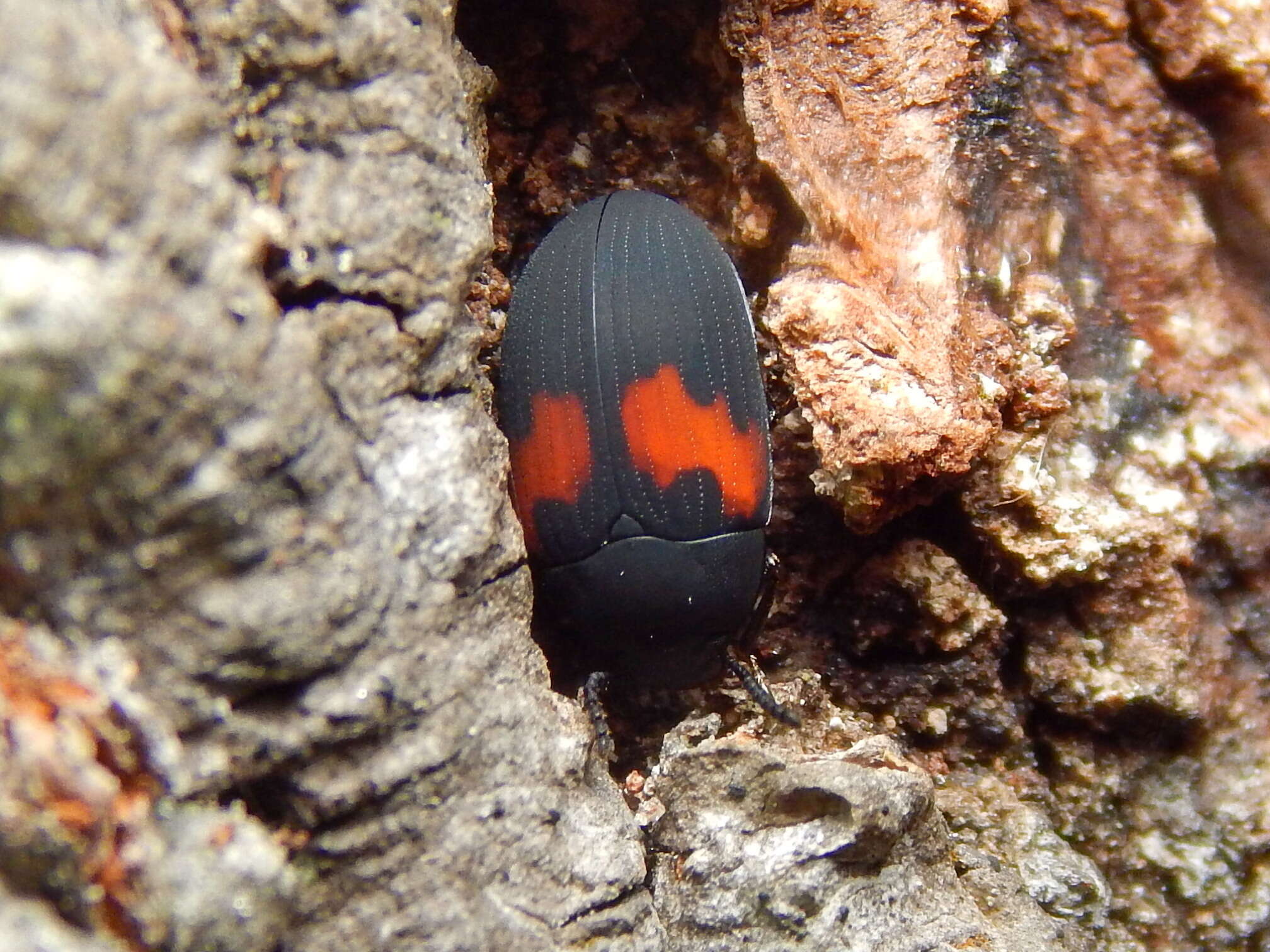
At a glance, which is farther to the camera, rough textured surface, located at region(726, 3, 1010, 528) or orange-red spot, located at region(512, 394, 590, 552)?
orange-red spot, located at region(512, 394, 590, 552)

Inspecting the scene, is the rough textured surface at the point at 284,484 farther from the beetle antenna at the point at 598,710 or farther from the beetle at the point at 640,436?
the beetle at the point at 640,436

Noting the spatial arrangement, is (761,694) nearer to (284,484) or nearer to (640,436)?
(640,436)

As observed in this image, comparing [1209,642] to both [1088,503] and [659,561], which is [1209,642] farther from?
[659,561]

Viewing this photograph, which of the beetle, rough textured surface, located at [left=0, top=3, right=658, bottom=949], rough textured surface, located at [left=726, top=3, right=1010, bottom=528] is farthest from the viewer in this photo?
the beetle

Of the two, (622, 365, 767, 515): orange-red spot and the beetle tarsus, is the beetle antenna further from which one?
(622, 365, 767, 515): orange-red spot

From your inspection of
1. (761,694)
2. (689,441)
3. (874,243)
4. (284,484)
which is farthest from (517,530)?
(874,243)

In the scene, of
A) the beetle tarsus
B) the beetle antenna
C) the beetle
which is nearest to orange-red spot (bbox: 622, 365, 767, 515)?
the beetle

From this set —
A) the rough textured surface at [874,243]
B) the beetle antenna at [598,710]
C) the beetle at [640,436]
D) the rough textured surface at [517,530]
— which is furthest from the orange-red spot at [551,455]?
the rough textured surface at [874,243]
